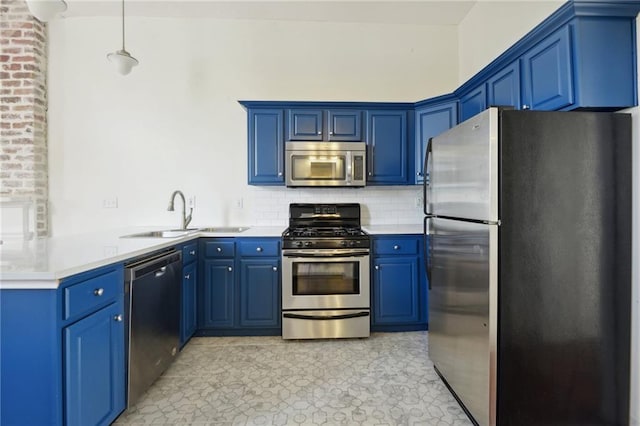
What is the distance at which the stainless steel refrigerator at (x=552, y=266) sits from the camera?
148 centimetres

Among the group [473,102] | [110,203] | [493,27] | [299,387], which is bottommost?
[299,387]

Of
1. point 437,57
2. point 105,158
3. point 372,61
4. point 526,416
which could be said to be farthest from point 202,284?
point 437,57

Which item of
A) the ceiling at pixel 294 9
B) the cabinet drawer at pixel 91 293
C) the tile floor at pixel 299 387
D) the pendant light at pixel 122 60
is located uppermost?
the ceiling at pixel 294 9

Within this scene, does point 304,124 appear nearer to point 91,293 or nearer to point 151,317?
point 151,317

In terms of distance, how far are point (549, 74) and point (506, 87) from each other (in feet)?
1.33

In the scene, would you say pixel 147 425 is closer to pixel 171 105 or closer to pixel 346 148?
pixel 346 148

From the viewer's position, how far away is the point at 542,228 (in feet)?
4.91

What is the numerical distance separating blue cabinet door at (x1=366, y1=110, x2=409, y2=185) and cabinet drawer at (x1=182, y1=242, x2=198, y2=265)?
1817mm

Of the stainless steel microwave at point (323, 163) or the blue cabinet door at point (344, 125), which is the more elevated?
the blue cabinet door at point (344, 125)

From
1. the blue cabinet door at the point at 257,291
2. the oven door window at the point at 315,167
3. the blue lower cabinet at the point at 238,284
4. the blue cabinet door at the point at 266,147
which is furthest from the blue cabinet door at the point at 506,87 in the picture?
the blue cabinet door at the point at 257,291

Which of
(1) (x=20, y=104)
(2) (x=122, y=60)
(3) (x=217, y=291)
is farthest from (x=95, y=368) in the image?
(1) (x=20, y=104)

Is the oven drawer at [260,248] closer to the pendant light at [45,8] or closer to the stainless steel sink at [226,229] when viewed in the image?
the stainless steel sink at [226,229]

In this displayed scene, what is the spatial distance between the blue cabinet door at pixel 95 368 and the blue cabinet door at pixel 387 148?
8.05ft

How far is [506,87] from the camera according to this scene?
215 centimetres
